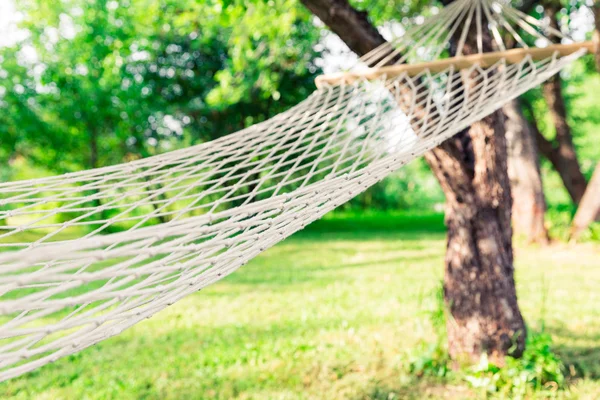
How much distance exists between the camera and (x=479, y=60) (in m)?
1.76

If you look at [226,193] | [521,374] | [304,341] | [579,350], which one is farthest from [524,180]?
[226,193]

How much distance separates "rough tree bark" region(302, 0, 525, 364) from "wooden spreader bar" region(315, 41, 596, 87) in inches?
3.6

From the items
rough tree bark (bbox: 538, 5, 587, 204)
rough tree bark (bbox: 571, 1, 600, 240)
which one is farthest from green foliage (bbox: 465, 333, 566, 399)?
rough tree bark (bbox: 538, 5, 587, 204)

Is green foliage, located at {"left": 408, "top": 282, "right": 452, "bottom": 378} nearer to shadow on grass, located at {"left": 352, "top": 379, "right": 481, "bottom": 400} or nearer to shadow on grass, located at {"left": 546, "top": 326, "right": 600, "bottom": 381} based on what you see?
shadow on grass, located at {"left": 352, "top": 379, "right": 481, "bottom": 400}

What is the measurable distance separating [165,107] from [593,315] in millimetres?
5298

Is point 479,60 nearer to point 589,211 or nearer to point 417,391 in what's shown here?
point 417,391

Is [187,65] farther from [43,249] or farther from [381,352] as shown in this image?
[43,249]

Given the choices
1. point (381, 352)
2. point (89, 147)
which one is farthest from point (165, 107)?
point (381, 352)

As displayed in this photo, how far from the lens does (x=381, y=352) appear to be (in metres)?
2.09

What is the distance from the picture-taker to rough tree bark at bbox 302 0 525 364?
176 cm

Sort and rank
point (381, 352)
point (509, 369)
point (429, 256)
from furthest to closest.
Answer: point (429, 256), point (381, 352), point (509, 369)

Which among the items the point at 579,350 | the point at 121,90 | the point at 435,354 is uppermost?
the point at 121,90

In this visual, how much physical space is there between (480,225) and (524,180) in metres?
3.62

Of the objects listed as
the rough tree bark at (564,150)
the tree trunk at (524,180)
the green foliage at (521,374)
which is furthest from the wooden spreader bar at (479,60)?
the rough tree bark at (564,150)
